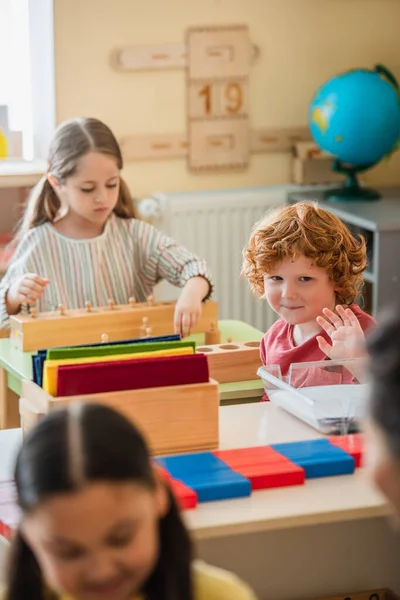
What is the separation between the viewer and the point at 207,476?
5.69 feet

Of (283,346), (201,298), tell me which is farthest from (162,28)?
(283,346)

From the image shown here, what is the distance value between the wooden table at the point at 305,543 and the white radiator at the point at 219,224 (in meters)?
2.31

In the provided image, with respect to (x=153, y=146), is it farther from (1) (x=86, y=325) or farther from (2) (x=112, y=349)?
(2) (x=112, y=349)

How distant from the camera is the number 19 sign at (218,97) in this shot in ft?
14.0

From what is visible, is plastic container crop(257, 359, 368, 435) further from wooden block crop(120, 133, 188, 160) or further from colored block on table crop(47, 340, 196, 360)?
wooden block crop(120, 133, 188, 160)

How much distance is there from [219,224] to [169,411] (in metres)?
2.49

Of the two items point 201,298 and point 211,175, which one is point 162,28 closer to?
point 211,175

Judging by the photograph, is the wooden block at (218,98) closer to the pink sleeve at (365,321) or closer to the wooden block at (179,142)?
the wooden block at (179,142)

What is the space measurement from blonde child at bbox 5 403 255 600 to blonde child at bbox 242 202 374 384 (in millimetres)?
1320

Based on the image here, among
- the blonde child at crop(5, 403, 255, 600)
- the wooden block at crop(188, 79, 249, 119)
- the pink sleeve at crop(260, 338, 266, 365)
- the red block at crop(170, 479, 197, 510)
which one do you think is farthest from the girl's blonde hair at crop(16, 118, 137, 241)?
the blonde child at crop(5, 403, 255, 600)

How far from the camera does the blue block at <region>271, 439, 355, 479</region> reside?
5.82 feet

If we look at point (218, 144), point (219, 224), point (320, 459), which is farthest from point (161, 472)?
point (218, 144)

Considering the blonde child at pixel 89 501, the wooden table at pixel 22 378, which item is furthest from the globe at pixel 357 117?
the blonde child at pixel 89 501

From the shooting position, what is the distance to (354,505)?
165cm
